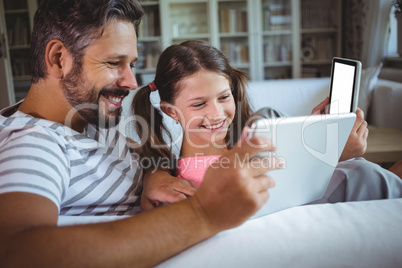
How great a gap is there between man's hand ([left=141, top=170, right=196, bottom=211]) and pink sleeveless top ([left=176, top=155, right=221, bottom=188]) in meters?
0.11

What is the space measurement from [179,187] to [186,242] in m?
0.36

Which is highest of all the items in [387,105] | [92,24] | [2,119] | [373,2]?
[373,2]

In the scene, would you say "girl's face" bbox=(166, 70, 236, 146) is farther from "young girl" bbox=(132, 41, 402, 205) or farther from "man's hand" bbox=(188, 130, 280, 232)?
"man's hand" bbox=(188, 130, 280, 232)

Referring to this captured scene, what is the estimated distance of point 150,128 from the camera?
4.50 ft

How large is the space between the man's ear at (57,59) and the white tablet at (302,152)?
1.96ft

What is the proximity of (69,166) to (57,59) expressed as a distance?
1.02 feet

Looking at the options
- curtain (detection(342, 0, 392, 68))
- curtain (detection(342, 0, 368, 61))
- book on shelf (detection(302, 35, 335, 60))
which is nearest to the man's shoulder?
curtain (detection(342, 0, 392, 68))

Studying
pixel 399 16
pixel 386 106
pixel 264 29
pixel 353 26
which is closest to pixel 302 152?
pixel 386 106

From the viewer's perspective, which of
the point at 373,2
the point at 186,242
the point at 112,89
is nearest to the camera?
the point at 186,242

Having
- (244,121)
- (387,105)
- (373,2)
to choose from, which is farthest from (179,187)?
(373,2)

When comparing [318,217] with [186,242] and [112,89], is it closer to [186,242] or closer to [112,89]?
[186,242]

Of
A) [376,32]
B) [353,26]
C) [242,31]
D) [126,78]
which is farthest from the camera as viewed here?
[242,31]

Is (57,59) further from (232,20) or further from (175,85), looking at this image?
(232,20)

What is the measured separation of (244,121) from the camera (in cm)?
146
